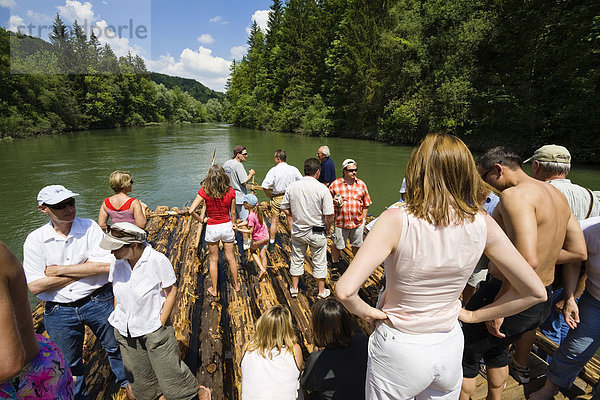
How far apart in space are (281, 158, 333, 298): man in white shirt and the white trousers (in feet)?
7.05

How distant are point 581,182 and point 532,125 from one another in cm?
670

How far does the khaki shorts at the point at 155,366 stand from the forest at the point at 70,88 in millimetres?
44101

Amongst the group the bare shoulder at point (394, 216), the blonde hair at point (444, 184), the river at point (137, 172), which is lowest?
the river at point (137, 172)

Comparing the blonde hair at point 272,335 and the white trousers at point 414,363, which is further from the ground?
the white trousers at point 414,363

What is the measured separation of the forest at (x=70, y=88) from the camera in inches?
1423

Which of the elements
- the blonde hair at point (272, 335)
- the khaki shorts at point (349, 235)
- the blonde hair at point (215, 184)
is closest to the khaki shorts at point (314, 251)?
the khaki shorts at point (349, 235)

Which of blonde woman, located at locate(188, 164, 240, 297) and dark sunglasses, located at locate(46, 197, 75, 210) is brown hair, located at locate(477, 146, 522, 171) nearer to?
blonde woman, located at locate(188, 164, 240, 297)

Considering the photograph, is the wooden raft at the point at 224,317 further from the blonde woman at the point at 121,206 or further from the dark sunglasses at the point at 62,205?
the dark sunglasses at the point at 62,205

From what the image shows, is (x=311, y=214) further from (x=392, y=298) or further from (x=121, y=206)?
(x=121, y=206)

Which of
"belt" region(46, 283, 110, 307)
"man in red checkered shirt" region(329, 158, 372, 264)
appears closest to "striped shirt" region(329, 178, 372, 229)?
"man in red checkered shirt" region(329, 158, 372, 264)

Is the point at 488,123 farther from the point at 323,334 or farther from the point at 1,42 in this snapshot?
the point at 1,42

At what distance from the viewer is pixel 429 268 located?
1.21 metres

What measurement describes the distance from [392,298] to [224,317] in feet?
9.14

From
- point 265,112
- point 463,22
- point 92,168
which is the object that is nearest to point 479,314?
point 92,168
